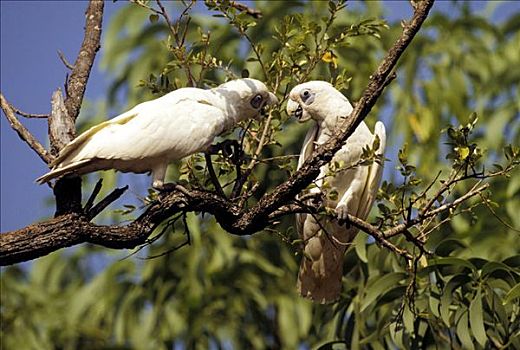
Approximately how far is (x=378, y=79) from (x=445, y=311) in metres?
1.19

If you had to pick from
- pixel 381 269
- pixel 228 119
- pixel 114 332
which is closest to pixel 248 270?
pixel 114 332

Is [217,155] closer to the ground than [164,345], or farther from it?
farther from it

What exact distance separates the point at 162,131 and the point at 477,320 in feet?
3.96

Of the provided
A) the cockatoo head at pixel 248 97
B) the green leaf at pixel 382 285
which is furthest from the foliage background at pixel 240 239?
the cockatoo head at pixel 248 97

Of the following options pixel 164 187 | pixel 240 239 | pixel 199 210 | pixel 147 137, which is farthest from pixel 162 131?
pixel 240 239

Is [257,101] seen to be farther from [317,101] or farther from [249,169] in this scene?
[317,101]

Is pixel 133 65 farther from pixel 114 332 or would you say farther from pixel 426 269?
pixel 426 269

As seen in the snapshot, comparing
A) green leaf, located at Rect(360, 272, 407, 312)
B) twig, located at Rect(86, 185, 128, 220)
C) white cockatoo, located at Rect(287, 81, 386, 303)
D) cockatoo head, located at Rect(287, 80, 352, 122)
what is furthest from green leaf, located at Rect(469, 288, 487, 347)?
twig, located at Rect(86, 185, 128, 220)

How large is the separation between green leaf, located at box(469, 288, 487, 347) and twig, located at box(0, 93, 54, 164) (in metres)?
1.42

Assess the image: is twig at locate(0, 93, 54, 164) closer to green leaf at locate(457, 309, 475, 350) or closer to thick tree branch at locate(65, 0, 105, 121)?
thick tree branch at locate(65, 0, 105, 121)

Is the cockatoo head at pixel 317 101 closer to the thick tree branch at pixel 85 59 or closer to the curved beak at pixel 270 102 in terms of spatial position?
the curved beak at pixel 270 102

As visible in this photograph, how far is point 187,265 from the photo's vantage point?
5.93 metres

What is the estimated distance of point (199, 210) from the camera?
2703 millimetres

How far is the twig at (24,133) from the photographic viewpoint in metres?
2.83
